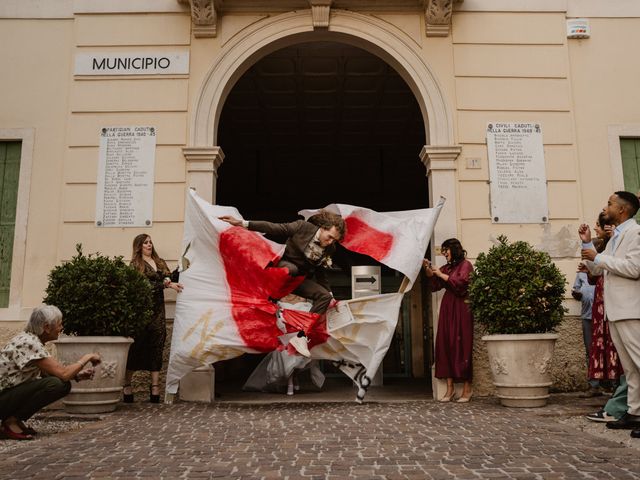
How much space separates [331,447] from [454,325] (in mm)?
3248

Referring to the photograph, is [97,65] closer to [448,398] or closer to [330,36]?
[330,36]

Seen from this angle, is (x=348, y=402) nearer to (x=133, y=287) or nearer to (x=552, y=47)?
(x=133, y=287)

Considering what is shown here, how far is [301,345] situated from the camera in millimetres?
6305

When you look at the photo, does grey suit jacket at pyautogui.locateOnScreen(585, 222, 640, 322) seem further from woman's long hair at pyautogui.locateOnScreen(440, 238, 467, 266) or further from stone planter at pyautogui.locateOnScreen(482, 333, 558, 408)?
woman's long hair at pyautogui.locateOnScreen(440, 238, 467, 266)

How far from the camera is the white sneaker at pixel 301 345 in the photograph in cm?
626

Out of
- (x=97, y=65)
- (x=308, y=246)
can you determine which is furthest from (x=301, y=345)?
(x=97, y=65)

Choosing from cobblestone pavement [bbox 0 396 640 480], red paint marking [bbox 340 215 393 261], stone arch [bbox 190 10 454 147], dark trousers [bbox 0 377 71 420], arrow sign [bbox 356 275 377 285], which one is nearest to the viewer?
cobblestone pavement [bbox 0 396 640 480]

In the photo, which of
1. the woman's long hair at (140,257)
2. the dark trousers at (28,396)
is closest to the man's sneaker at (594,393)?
the woman's long hair at (140,257)

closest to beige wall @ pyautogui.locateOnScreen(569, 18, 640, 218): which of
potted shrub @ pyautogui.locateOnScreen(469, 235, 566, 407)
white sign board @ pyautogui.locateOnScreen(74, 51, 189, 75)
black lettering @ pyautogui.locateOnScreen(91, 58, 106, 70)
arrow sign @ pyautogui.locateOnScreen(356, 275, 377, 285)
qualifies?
potted shrub @ pyautogui.locateOnScreen(469, 235, 566, 407)

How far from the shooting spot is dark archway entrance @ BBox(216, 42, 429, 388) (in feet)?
35.2

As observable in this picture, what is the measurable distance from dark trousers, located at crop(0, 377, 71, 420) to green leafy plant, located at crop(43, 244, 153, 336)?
1212mm

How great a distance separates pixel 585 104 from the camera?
8.36m

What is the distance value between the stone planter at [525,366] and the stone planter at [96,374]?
412cm

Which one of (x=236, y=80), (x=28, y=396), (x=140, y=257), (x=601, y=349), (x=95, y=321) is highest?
(x=236, y=80)
